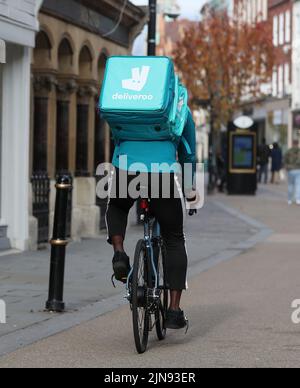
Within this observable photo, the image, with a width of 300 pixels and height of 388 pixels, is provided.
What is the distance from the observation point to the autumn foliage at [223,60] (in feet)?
182

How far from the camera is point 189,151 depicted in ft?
26.5

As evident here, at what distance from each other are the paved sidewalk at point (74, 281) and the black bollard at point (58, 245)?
5.1 inches

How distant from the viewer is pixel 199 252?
1680cm

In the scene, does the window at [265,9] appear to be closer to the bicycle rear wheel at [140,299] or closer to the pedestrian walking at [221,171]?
the pedestrian walking at [221,171]

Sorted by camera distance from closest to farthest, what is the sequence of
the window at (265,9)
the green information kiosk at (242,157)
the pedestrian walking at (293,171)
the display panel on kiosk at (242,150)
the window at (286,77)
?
the pedestrian walking at (293,171) < the green information kiosk at (242,157) < the display panel on kiosk at (242,150) < the window at (286,77) < the window at (265,9)

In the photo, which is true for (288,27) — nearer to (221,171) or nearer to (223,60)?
(223,60)

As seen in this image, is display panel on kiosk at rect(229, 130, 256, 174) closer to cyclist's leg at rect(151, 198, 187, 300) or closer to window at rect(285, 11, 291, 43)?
cyclist's leg at rect(151, 198, 187, 300)

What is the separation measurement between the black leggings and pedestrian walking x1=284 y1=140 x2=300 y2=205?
2420cm

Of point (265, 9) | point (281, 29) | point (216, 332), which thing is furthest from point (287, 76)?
point (216, 332)

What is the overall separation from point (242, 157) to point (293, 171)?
701 centimetres

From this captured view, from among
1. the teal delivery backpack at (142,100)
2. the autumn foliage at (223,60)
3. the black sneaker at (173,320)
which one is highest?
the autumn foliage at (223,60)

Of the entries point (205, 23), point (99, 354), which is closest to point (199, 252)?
point (99, 354)

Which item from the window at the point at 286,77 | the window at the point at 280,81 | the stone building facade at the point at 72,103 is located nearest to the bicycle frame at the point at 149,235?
the stone building facade at the point at 72,103

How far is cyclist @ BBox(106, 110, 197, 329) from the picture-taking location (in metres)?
7.88
